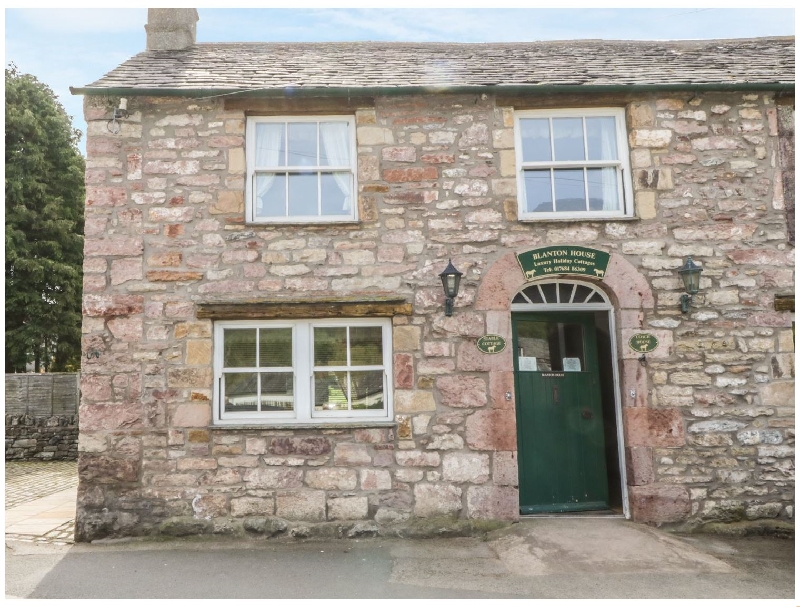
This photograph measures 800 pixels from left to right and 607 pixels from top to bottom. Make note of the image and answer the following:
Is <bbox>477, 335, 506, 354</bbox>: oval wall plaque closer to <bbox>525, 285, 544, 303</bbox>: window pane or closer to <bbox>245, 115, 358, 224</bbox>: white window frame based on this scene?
<bbox>525, 285, 544, 303</bbox>: window pane

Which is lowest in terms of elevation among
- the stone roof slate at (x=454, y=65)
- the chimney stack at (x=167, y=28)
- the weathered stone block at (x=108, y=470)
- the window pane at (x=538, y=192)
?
the weathered stone block at (x=108, y=470)

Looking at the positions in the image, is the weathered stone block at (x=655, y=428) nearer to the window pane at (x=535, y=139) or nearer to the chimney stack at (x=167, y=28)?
the window pane at (x=535, y=139)

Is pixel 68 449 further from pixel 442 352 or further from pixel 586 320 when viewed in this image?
pixel 586 320

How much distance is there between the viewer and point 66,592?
503 centimetres

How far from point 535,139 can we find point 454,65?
67.8 inches

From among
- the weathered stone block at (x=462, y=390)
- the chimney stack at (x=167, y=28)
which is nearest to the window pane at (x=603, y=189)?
the weathered stone block at (x=462, y=390)

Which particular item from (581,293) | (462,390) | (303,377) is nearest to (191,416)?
(303,377)

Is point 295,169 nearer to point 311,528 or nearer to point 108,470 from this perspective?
point 108,470

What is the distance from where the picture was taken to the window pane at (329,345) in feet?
22.4

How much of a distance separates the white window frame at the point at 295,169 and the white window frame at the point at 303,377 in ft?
3.74

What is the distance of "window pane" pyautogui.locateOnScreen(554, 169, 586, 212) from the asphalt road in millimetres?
3444

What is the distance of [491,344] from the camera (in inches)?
261

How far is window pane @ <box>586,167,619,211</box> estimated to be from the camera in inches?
278

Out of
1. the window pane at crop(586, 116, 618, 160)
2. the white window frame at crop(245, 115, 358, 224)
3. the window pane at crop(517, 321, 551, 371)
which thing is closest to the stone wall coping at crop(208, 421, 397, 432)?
the window pane at crop(517, 321, 551, 371)
